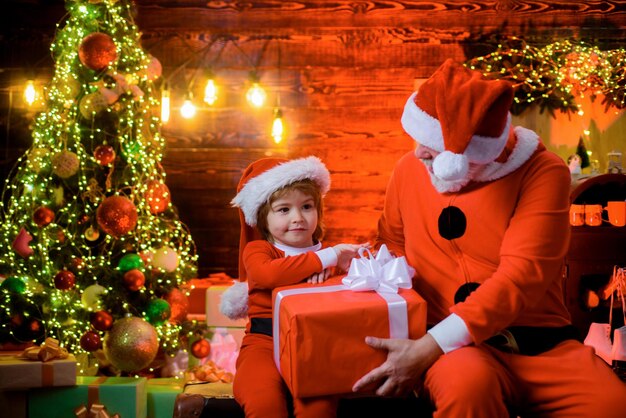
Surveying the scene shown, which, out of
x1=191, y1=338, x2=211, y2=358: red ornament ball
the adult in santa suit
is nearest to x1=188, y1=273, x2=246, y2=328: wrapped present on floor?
x1=191, y1=338, x2=211, y2=358: red ornament ball

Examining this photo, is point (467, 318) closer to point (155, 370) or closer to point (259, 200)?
point (259, 200)

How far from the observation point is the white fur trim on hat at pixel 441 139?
76.4 inches

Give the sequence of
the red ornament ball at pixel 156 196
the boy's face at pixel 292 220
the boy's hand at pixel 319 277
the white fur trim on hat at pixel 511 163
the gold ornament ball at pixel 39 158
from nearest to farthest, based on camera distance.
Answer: the white fur trim on hat at pixel 511 163 → the boy's hand at pixel 319 277 → the boy's face at pixel 292 220 → the gold ornament ball at pixel 39 158 → the red ornament ball at pixel 156 196

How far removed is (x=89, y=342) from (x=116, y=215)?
615 mm

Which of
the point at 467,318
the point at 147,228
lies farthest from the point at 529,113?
the point at 467,318

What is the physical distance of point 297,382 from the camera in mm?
1816

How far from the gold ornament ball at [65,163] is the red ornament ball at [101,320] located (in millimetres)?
704

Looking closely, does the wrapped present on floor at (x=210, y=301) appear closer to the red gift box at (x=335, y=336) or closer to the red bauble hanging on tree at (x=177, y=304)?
the red bauble hanging on tree at (x=177, y=304)

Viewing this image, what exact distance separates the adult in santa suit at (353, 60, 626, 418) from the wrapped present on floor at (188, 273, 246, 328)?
1998 mm

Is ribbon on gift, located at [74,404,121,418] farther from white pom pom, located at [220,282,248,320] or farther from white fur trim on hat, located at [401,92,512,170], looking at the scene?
white fur trim on hat, located at [401,92,512,170]

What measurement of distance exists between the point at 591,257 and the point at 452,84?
8.56ft

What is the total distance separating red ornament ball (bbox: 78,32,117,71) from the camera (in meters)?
3.49

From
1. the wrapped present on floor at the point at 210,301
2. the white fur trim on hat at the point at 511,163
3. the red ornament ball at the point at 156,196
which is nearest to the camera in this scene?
the white fur trim on hat at the point at 511,163

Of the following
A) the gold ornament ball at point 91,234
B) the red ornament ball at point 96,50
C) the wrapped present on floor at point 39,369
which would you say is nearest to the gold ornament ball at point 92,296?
the gold ornament ball at point 91,234
